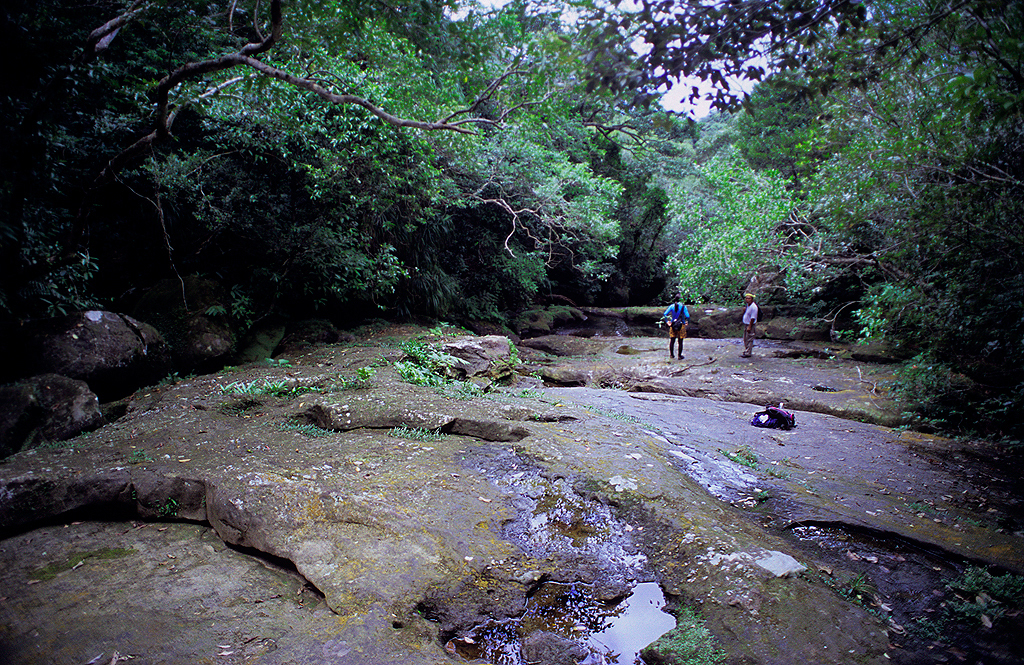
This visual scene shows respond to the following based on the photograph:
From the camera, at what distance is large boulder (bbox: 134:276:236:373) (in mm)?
8297

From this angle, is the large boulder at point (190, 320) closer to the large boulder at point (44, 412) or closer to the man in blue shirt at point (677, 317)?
the large boulder at point (44, 412)

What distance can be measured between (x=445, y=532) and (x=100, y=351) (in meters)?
6.31

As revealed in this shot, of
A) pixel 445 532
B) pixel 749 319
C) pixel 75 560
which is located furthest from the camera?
pixel 749 319

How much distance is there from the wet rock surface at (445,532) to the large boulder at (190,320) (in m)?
1.68

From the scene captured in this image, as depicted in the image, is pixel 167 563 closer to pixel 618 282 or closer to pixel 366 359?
pixel 366 359

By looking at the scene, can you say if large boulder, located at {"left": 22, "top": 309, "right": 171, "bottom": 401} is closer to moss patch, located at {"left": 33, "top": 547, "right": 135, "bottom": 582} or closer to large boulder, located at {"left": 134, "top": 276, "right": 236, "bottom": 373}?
large boulder, located at {"left": 134, "top": 276, "right": 236, "bottom": 373}

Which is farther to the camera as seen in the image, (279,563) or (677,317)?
(677,317)

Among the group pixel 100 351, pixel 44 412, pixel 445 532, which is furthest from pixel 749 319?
pixel 44 412

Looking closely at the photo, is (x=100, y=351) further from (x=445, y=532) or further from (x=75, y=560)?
(x=445, y=532)

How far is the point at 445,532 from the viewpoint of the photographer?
3.77m

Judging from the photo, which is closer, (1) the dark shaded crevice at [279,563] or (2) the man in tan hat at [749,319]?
(1) the dark shaded crevice at [279,563]

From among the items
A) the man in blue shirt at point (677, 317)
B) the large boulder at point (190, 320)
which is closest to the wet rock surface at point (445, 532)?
the large boulder at point (190, 320)

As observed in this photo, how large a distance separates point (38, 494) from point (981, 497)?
9031 mm

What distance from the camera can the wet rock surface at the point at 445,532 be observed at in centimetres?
288
